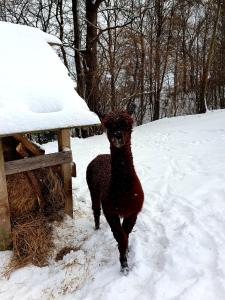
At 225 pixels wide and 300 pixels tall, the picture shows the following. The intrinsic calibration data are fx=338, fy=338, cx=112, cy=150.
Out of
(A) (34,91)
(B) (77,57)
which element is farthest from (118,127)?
(B) (77,57)

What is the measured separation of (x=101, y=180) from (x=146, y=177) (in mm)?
2778

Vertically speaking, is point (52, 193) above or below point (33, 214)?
Answer: above

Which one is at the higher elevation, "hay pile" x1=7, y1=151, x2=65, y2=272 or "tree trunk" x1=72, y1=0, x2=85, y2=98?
"tree trunk" x1=72, y1=0, x2=85, y2=98

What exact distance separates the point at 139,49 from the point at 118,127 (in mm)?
15480

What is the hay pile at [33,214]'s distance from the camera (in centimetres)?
430

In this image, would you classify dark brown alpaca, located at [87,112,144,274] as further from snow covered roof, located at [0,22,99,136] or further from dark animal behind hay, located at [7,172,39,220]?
dark animal behind hay, located at [7,172,39,220]

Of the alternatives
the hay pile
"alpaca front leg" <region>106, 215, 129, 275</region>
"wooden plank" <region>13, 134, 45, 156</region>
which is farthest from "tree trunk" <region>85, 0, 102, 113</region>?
"alpaca front leg" <region>106, 215, 129, 275</region>

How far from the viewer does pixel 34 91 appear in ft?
13.7

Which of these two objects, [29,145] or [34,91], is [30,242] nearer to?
[29,145]

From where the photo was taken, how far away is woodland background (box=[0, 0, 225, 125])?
580 inches

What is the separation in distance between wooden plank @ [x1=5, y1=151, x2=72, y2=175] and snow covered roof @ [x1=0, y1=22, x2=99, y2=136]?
740 millimetres

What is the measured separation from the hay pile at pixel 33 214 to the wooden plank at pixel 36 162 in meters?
0.32

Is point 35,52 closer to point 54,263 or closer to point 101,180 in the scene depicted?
point 101,180

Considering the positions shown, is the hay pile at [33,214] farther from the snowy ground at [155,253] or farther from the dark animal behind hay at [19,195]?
the snowy ground at [155,253]
